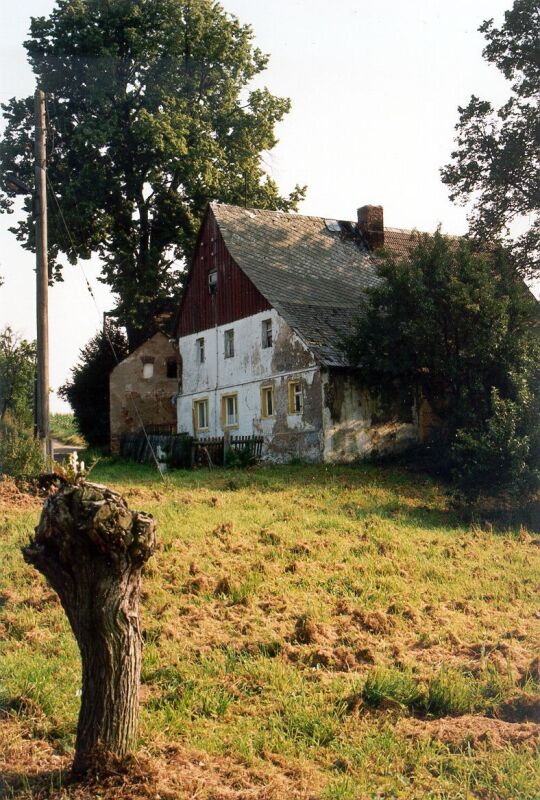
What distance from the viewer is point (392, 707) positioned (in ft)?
23.2

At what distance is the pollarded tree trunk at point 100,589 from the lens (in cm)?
524

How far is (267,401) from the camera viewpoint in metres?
27.5

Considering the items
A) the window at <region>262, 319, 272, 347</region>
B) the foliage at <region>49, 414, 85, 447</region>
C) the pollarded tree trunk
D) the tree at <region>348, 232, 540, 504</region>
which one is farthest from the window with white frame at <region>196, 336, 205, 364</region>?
the pollarded tree trunk

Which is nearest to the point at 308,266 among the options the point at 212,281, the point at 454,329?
the point at 212,281

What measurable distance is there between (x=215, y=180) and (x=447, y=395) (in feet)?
50.8

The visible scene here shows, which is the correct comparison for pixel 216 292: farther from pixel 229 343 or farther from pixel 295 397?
pixel 295 397

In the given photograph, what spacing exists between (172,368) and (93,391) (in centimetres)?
451

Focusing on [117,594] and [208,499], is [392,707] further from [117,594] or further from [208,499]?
[208,499]

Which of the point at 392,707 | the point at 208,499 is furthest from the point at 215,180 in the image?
the point at 392,707

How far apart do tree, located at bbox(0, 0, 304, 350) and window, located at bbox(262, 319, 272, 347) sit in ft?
27.8

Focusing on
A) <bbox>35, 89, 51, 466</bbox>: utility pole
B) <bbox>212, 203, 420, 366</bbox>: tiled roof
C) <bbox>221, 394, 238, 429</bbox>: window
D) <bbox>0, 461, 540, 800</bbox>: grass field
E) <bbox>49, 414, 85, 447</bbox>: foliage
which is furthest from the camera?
<bbox>49, 414, 85, 447</bbox>: foliage

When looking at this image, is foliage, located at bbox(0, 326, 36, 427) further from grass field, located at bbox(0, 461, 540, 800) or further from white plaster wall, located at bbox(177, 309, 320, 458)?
grass field, located at bbox(0, 461, 540, 800)

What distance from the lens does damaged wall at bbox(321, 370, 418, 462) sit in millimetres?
24750

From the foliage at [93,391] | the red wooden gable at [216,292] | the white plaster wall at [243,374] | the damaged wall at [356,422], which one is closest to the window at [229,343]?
the white plaster wall at [243,374]
